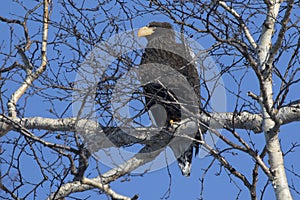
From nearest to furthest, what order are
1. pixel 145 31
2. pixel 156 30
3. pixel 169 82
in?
pixel 169 82 → pixel 145 31 → pixel 156 30

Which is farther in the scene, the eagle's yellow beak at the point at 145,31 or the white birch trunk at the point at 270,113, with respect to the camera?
the eagle's yellow beak at the point at 145,31

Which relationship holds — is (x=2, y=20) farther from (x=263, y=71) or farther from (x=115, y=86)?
(x=263, y=71)

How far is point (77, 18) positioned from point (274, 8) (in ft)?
5.10

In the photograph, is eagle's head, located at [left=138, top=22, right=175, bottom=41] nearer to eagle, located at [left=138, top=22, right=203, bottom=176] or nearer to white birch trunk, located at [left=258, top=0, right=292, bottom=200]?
eagle, located at [left=138, top=22, right=203, bottom=176]

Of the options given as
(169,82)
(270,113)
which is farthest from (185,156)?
(270,113)

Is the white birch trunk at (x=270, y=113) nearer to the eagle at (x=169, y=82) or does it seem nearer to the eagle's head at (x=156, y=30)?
the eagle at (x=169, y=82)

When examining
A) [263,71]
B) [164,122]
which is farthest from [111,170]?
[263,71]

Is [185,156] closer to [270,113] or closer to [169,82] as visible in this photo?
[169,82]

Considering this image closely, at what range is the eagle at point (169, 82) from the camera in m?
4.79

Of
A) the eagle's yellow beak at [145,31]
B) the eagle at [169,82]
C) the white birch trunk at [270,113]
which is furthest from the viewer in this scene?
the eagle's yellow beak at [145,31]

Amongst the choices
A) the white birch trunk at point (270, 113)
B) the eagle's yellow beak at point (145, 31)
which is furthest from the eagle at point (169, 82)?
the white birch trunk at point (270, 113)

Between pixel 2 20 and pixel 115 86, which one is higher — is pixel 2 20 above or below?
above

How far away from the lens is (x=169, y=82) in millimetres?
4980

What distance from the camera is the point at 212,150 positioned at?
4.56 metres
